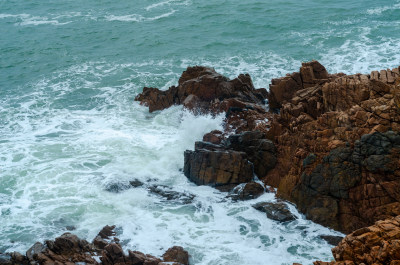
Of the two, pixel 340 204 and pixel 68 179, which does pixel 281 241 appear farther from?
pixel 68 179

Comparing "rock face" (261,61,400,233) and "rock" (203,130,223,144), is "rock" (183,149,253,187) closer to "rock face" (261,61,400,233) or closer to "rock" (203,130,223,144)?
"rock face" (261,61,400,233)

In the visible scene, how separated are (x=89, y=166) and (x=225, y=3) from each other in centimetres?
2774

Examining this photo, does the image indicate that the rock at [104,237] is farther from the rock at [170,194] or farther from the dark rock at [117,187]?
the rock at [170,194]

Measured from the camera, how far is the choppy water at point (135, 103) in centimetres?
1658

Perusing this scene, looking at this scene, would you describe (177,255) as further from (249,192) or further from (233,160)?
(233,160)

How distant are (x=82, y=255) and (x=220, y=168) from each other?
254 inches

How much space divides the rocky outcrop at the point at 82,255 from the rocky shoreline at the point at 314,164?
0.03 metres

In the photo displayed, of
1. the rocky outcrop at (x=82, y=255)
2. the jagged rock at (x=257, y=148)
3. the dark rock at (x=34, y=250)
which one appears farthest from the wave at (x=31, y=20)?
the rocky outcrop at (x=82, y=255)

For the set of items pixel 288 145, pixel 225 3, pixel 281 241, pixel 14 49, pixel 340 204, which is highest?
pixel 225 3

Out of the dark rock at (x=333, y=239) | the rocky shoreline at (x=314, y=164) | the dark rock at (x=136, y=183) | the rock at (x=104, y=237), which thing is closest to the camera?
the rocky shoreline at (x=314, y=164)

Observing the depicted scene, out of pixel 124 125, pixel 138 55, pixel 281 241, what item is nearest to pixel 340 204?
pixel 281 241

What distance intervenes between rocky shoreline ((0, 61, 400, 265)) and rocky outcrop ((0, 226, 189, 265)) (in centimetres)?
3

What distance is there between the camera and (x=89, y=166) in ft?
69.8

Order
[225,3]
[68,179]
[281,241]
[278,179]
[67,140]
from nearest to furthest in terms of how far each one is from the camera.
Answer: [281,241] < [278,179] < [68,179] < [67,140] < [225,3]
